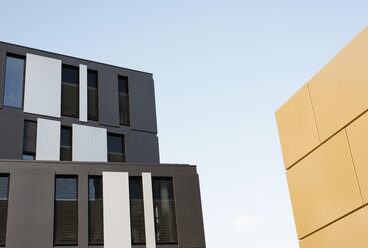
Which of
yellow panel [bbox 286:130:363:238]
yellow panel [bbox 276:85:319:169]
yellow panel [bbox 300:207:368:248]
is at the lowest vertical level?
yellow panel [bbox 300:207:368:248]

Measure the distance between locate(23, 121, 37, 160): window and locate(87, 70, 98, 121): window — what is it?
3.14 m

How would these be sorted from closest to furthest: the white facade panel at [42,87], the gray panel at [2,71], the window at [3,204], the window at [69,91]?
the window at [3,204]
the gray panel at [2,71]
the white facade panel at [42,87]
the window at [69,91]

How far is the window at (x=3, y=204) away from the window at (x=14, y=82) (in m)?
6.66

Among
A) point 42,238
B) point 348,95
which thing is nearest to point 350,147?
point 348,95

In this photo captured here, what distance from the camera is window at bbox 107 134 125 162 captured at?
84.7 feet

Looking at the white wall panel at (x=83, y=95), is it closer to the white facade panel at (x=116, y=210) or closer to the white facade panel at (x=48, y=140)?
the white facade panel at (x=48, y=140)

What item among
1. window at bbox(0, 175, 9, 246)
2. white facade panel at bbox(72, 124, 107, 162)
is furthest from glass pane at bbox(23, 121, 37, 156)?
window at bbox(0, 175, 9, 246)

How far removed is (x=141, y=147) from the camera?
88.9 ft

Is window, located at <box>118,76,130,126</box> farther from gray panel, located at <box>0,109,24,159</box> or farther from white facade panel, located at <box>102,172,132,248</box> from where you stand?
A: white facade panel, located at <box>102,172,132,248</box>

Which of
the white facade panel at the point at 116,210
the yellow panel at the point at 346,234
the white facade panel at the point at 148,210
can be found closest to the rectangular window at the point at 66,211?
the white facade panel at the point at 116,210

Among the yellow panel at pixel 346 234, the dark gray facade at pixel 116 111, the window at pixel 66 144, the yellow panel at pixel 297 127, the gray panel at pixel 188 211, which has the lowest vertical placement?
the yellow panel at pixel 346 234

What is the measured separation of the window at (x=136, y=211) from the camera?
61.6ft

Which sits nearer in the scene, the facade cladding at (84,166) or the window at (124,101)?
the facade cladding at (84,166)

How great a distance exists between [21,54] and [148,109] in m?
7.44
